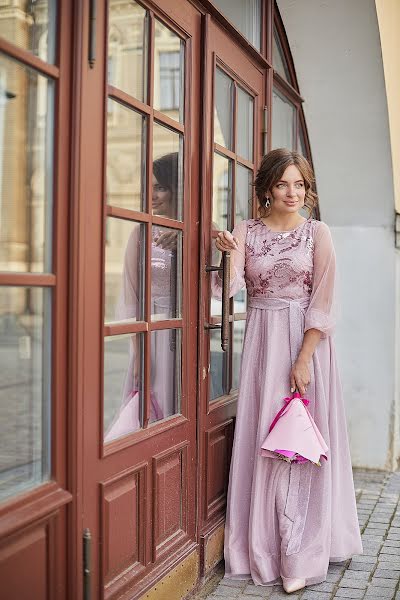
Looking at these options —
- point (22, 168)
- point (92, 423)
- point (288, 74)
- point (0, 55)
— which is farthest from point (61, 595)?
point (288, 74)

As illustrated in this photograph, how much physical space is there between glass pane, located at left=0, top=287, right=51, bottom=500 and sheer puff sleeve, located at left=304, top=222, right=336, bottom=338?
157cm

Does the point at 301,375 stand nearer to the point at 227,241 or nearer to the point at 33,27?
the point at 227,241

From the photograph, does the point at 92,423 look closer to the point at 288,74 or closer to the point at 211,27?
the point at 211,27

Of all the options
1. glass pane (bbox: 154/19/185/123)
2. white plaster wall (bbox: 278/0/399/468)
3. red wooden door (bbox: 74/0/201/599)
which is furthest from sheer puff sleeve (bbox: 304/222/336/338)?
white plaster wall (bbox: 278/0/399/468)

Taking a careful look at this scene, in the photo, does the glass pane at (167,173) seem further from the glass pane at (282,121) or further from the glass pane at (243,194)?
the glass pane at (282,121)

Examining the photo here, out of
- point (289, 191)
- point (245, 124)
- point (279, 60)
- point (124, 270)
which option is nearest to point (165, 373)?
point (124, 270)

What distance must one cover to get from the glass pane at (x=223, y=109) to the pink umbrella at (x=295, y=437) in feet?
4.18

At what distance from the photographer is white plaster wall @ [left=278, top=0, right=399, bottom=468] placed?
18.3ft

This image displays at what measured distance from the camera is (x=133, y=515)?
3.04m

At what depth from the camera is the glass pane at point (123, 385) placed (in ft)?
9.46

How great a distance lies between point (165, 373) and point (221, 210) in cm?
101

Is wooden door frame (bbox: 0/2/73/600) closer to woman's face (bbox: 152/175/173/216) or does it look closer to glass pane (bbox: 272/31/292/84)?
woman's face (bbox: 152/175/173/216)

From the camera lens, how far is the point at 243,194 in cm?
432

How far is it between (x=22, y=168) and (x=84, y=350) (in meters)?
0.59
